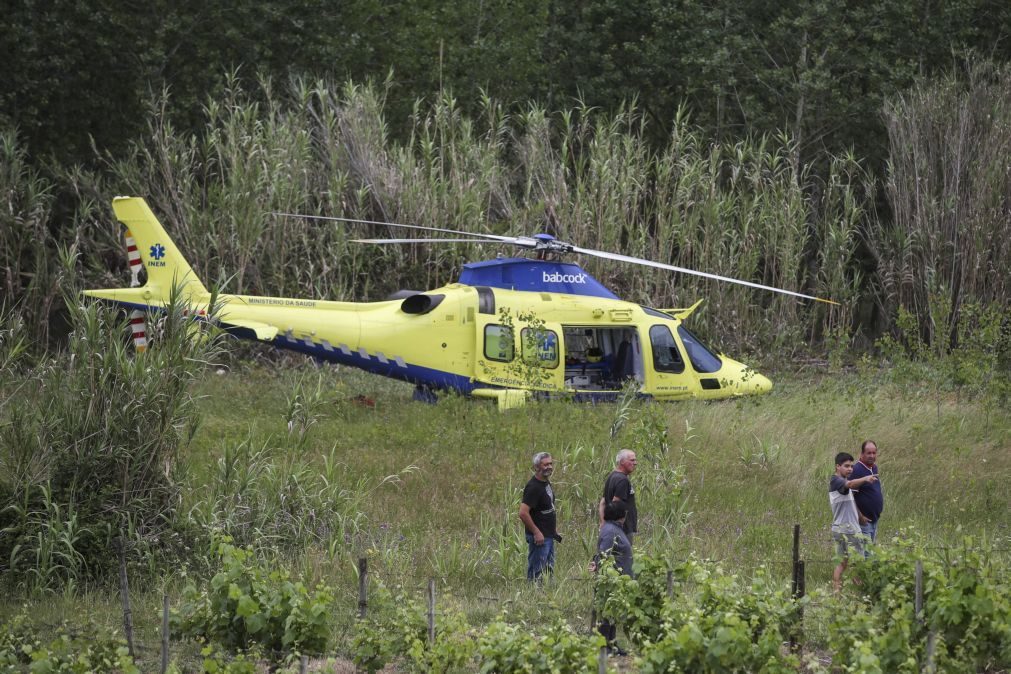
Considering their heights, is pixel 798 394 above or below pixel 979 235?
below

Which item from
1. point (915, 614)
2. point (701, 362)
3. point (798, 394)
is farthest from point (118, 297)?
point (915, 614)

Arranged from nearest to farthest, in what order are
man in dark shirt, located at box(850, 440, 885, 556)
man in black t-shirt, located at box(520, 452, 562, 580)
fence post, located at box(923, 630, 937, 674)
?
fence post, located at box(923, 630, 937, 674) < man in black t-shirt, located at box(520, 452, 562, 580) < man in dark shirt, located at box(850, 440, 885, 556)

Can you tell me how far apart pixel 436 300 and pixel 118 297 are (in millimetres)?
3719

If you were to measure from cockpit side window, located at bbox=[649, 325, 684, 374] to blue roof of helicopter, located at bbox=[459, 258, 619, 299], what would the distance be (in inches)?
35.1

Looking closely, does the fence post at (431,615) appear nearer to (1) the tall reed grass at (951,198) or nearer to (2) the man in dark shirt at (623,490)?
(2) the man in dark shirt at (623,490)

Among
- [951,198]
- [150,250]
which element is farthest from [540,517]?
[951,198]

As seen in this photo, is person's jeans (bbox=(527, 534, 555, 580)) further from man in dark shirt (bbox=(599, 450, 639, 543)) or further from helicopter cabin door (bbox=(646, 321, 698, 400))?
helicopter cabin door (bbox=(646, 321, 698, 400))

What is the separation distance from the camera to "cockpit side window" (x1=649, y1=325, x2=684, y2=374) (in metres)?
16.8

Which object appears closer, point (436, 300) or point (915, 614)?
point (915, 614)

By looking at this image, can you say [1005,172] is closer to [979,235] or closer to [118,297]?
[979,235]

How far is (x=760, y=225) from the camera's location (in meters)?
22.5

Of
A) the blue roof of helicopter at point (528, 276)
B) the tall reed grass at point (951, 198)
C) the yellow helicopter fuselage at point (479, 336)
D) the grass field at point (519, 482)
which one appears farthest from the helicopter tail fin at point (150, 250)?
the tall reed grass at point (951, 198)

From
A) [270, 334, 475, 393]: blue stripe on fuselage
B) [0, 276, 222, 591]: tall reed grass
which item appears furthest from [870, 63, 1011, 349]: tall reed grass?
[0, 276, 222, 591]: tall reed grass

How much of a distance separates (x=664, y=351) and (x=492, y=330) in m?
2.18
